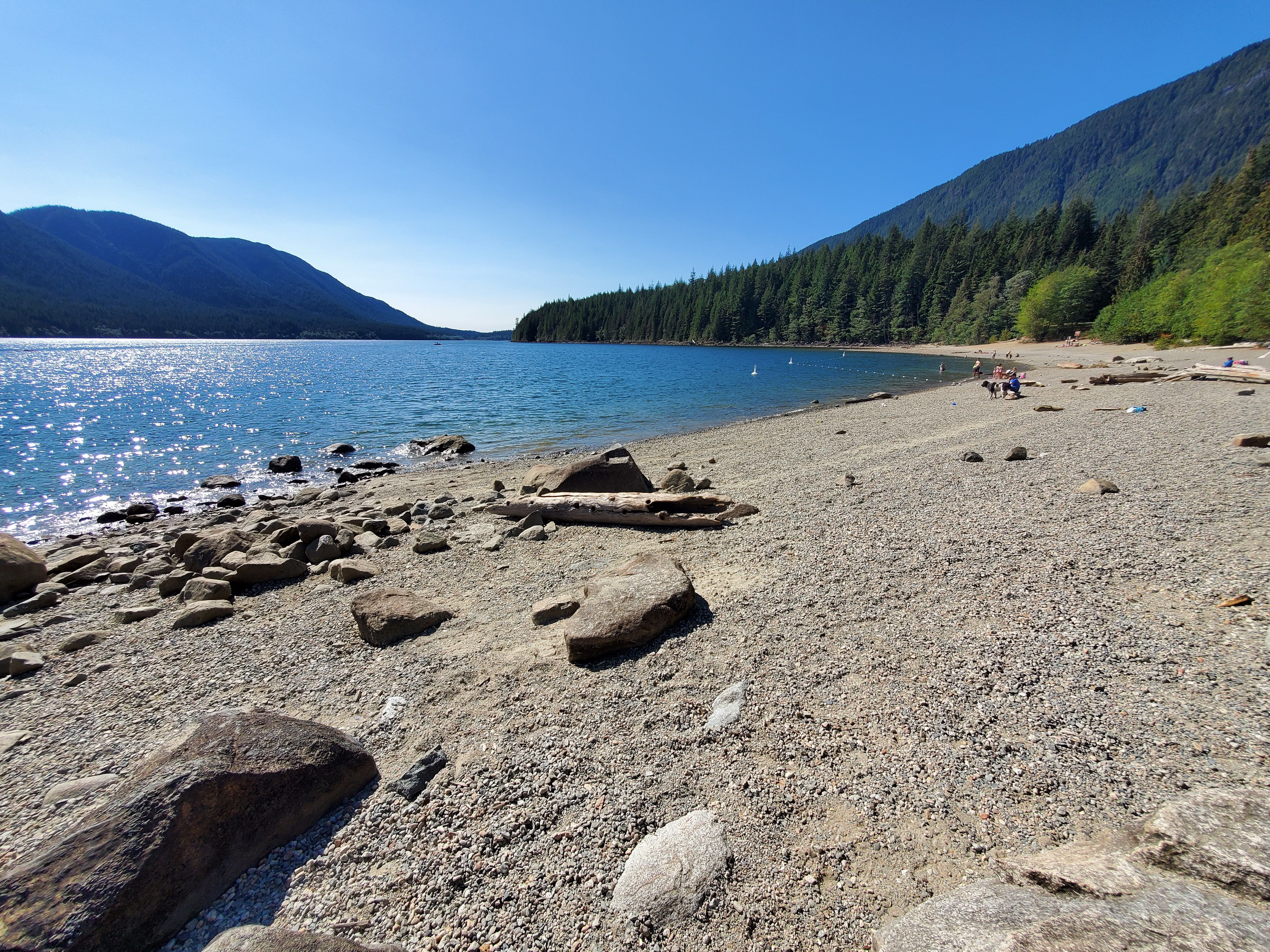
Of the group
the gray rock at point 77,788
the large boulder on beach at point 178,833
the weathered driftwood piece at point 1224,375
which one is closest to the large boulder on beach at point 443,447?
the gray rock at point 77,788

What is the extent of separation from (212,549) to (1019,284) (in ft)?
350

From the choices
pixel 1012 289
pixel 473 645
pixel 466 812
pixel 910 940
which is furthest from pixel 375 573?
pixel 1012 289

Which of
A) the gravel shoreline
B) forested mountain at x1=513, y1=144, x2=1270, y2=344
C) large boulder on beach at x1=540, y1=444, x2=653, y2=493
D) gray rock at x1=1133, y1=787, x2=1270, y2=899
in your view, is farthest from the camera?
forested mountain at x1=513, y1=144, x2=1270, y2=344

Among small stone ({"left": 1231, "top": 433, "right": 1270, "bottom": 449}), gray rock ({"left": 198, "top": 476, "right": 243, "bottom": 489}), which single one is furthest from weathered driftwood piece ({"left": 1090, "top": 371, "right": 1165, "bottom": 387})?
gray rock ({"left": 198, "top": 476, "right": 243, "bottom": 489})

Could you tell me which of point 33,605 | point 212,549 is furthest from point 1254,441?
point 33,605

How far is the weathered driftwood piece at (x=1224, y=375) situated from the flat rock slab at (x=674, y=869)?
3023 centimetres

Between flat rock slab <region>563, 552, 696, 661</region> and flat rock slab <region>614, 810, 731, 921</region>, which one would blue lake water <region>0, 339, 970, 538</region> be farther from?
flat rock slab <region>614, 810, 731, 921</region>

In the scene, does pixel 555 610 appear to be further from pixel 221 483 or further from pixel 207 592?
pixel 221 483

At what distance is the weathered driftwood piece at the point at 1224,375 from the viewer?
20.2 meters

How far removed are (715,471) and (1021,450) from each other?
6986 mm

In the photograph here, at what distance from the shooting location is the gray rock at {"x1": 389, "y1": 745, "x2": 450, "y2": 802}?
12.1ft

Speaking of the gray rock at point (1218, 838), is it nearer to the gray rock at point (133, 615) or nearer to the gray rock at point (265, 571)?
the gray rock at point (265, 571)

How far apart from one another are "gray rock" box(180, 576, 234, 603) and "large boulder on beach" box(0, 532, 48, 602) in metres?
3.24

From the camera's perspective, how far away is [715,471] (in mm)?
13766
